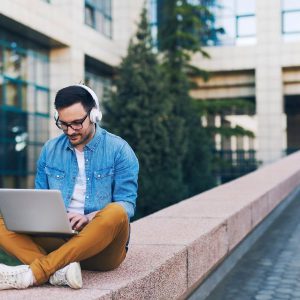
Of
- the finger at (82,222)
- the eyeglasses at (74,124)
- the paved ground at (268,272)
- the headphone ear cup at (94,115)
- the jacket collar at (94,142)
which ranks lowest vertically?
the paved ground at (268,272)

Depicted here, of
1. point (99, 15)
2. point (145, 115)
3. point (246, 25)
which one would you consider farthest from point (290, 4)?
point (145, 115)

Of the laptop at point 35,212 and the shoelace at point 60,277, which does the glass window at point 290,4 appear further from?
the shoelace at point 60,277

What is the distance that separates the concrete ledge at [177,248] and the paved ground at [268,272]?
0.22 m

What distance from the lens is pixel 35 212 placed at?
153 inches

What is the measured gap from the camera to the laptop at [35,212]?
3.75 meters

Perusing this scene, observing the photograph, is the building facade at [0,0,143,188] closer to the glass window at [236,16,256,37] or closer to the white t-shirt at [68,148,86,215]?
the glass window at [236,16,256,37]

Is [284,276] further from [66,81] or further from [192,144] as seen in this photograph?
[66,81]

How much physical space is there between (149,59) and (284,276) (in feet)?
45.7

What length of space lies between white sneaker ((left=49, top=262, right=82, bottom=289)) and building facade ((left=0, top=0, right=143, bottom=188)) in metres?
16.3

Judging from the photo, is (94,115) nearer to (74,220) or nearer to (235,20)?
(74,220)

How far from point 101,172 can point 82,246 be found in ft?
1.98

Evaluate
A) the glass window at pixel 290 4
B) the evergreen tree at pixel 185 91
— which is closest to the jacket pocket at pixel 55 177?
the evergreen tree at pixel 185 91

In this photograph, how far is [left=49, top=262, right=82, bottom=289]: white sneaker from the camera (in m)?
3.67

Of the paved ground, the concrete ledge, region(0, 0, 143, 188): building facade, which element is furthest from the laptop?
region(0, 0, 143, 188): building facade
